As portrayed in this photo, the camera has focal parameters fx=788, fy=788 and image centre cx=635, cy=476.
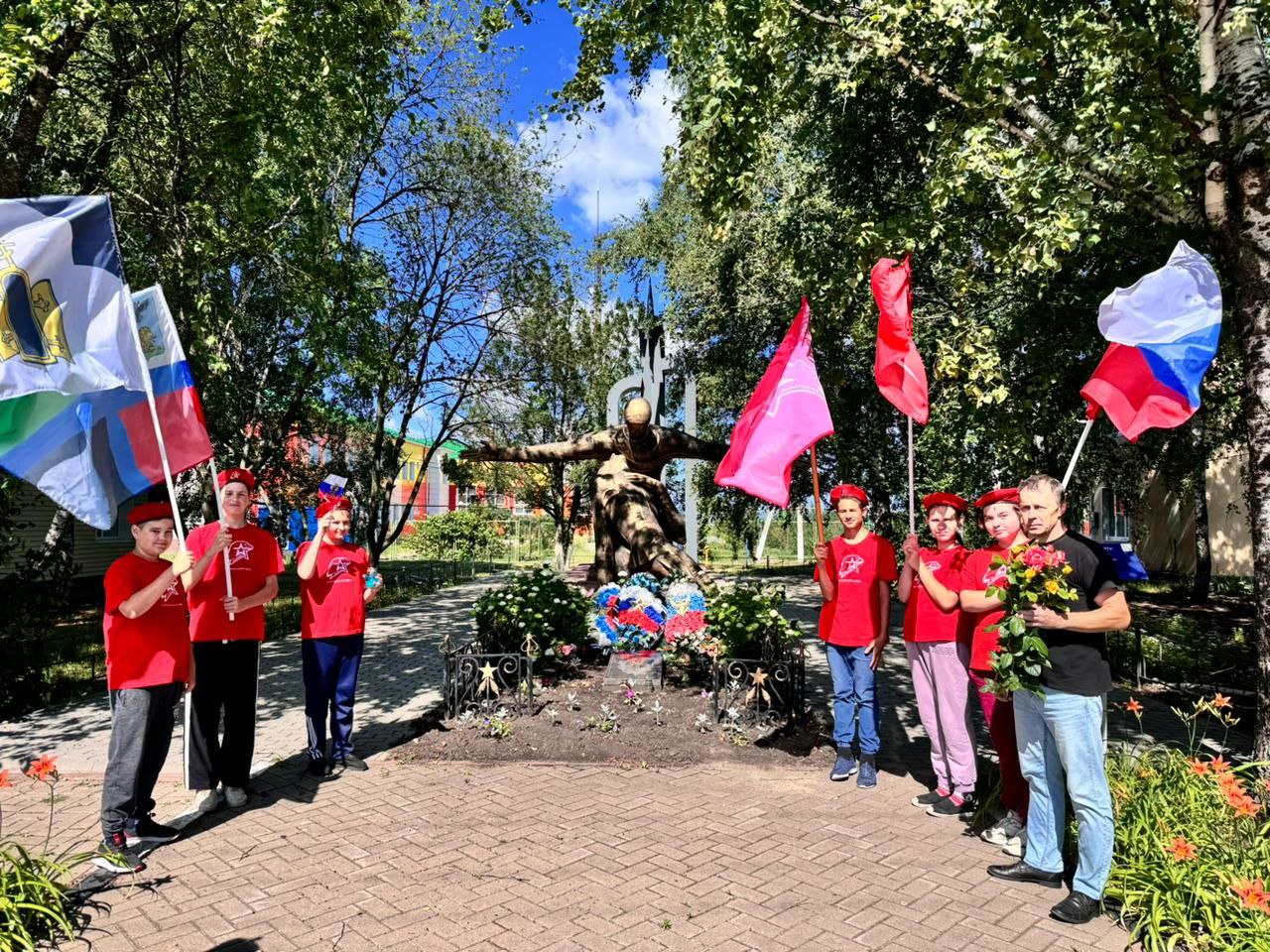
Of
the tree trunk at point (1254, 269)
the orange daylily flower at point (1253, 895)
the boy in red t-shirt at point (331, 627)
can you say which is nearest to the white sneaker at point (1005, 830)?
the orange daylily flower at point (1253, 895)

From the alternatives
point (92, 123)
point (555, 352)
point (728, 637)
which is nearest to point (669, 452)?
point (728, 637)

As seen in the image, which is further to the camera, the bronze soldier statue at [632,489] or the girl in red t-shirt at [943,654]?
the bronze soldier statue at [632,489]

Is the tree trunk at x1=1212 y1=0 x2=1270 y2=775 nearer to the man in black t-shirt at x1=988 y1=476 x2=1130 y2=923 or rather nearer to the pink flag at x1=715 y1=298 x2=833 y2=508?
the man in black t-shirt at x1=988 y1=476 x2=1130 y2=923

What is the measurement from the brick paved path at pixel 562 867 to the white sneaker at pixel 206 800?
0.08 metres

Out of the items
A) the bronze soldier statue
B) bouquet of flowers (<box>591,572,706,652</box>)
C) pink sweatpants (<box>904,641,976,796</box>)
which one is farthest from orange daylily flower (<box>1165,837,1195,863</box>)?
the bronze soldier statue

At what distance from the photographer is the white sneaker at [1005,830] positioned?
14.7ft

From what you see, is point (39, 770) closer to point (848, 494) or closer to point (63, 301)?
point (63, 301)

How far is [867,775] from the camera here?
545 cm

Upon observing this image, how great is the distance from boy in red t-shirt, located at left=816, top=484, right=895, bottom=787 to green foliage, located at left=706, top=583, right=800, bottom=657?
1.52 metres

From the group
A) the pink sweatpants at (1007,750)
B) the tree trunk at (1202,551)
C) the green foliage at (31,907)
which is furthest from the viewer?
the tree trunk at (1202,551)

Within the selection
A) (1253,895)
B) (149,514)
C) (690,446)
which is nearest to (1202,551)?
(690,446)

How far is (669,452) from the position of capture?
8.49 m

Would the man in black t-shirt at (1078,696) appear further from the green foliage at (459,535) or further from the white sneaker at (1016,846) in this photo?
the green foliage at (459,535)

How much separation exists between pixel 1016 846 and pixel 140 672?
490cm
